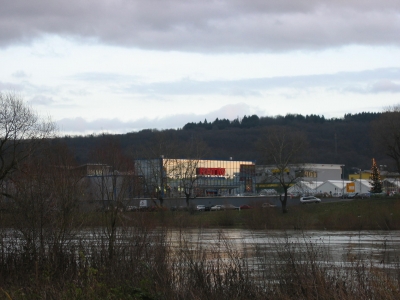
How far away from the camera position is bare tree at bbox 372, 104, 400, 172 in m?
81.0

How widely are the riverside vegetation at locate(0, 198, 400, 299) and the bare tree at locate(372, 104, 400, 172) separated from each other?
2588 inches

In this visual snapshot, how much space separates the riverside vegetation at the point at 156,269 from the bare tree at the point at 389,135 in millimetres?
65725

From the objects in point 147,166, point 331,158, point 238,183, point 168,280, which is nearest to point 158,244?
point 168,280

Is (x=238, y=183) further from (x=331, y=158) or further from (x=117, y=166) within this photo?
(x=117, y=166)

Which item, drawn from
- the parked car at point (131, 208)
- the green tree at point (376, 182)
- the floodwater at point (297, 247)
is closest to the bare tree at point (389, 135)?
the green tree at point (376, 182)

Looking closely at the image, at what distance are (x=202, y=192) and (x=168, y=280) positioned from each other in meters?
89.9

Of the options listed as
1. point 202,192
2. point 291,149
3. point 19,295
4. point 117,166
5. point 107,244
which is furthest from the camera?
point 202,192

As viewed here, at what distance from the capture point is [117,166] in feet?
106

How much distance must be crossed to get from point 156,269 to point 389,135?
2809 inches

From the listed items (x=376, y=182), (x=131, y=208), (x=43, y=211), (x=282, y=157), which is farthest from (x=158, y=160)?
(x=43, y=211)

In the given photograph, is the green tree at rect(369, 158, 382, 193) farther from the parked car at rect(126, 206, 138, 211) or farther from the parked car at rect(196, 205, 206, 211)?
the parked car at rect(126, 206, 138, 211)

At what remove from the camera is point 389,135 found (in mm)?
82062

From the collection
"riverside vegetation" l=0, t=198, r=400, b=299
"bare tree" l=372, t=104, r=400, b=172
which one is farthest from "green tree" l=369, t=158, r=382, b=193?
"riverside vegetation" l=0, t=198, r=400, b=299

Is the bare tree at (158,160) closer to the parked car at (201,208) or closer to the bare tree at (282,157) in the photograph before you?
the parked car at (201,208)
